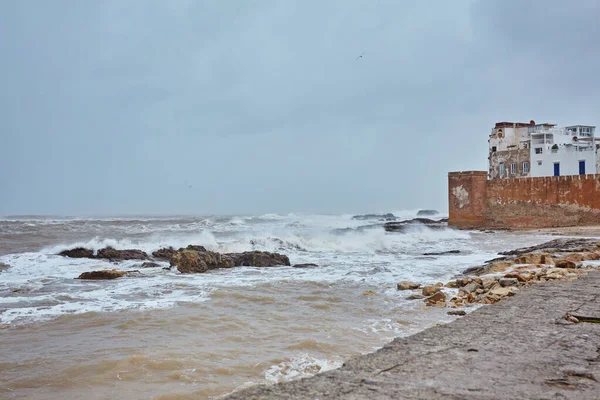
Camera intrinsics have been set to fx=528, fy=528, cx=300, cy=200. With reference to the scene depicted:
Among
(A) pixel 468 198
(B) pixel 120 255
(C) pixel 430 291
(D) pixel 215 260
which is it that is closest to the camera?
(C) pixel 430 291

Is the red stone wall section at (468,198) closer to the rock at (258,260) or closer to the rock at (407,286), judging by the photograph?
the rock at (258,260)

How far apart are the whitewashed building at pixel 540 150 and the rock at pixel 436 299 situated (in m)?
34.3

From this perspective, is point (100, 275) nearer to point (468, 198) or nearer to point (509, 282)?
point (509, 282)

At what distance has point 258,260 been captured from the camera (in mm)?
14789

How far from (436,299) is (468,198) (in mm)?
22026

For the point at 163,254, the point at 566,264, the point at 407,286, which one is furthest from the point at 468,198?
the point at 407,286

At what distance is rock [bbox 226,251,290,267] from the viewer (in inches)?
579

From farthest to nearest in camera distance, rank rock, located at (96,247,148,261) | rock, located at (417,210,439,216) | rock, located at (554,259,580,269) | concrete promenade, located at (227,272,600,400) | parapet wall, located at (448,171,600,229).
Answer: rock, located at (417,210,439,216)
parapet wall, located at (448,171,600,229)
rock, located at (96,247,148,261)
rock, located at (554,259,580,269)
concrete promenade, located at (227,272,600,400)

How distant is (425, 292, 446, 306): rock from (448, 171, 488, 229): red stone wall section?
854 inches

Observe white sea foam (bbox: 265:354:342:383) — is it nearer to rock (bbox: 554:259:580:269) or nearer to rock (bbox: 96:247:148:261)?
rock (bbox: 554:259:580:269)

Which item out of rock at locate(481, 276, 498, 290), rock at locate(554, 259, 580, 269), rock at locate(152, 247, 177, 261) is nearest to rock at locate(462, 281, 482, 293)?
rock at locate(481, 276, 498, 290)

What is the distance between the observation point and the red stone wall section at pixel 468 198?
2894 cm

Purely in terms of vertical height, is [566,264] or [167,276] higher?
[566,264]

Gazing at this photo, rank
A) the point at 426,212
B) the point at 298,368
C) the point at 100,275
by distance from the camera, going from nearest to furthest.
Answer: the point at 298,368, the point at 100,275, the point at 426,212
